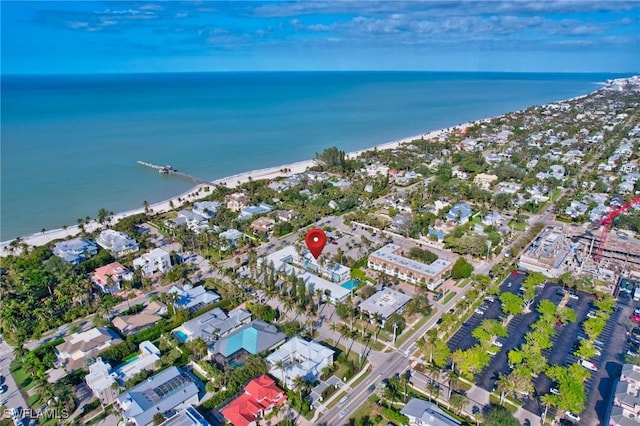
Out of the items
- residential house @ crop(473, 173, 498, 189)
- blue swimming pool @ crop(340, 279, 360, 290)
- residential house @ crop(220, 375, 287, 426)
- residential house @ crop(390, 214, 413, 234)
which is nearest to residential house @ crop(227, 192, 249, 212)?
residential house @ crop(390, 214, 413, 234)

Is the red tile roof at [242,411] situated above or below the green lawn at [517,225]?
below

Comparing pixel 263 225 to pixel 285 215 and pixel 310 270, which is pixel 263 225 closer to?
pixel 285 215

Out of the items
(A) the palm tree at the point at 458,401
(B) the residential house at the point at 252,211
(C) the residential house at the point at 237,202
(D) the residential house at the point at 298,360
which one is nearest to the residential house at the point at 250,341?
(D) the residential house at the point at 298,360

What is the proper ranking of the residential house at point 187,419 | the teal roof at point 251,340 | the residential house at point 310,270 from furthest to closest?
1. the residential house at point 310,270
2. the teal roof at point 251,340
3. the residential house at point 187,419

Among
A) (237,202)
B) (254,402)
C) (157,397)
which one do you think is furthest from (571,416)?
(237,202)

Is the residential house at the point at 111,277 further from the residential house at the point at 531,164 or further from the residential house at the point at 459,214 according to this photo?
the residential house at the point at 531,164

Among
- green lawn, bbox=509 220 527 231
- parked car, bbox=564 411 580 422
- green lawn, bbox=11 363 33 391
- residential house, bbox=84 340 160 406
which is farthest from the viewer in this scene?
green lawn, bbox=509 220 527 231

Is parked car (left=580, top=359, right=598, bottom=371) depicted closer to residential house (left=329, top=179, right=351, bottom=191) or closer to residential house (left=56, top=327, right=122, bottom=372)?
residential house (left=56, top=327, right=122, bottom=372)
